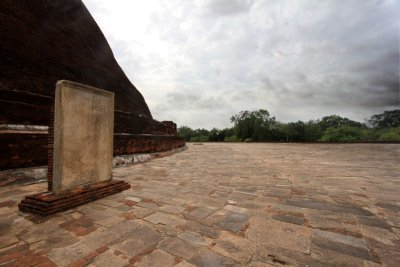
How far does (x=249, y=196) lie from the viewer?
126 inches

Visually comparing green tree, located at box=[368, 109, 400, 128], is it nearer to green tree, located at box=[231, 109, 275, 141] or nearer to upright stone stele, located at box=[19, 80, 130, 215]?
green tree, located at box=[231, 109, 275, 141]

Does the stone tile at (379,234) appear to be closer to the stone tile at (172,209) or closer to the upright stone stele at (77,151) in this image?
the stone tile at (172,209)

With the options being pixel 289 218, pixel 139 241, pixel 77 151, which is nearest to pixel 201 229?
pixel 139 241

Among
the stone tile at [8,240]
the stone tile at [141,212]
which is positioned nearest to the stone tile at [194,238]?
the stone tile at [141,212]

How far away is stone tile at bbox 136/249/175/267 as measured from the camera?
158 cm

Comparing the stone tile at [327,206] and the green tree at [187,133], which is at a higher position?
the green tree at [187,133]

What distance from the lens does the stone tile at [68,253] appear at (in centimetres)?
163

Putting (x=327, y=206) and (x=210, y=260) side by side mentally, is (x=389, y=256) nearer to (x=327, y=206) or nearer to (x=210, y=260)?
(x=327, y=206)

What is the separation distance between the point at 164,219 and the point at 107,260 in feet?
2.64

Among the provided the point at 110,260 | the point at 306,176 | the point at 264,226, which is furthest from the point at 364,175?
the point at 110,260

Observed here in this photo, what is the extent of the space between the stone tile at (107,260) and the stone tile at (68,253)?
0.13 meters

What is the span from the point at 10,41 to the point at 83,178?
16.3ft

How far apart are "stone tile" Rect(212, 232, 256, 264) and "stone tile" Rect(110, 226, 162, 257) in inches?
21.3

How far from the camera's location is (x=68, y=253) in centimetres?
172
